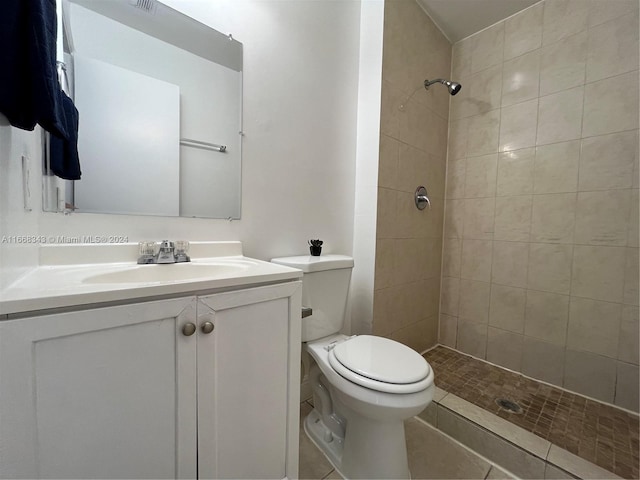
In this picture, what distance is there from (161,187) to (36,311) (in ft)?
2.11

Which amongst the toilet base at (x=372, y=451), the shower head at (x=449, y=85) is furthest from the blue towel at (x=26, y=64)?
the shower head at (x=449, y=85)

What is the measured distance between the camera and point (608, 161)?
139 centimetres

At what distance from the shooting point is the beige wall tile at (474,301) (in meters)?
→ 1.82

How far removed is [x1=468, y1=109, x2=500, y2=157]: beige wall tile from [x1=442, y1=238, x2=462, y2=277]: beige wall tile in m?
0.64

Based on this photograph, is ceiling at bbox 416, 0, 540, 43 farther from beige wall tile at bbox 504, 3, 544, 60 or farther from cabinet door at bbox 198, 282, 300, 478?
cabinet door at bbox 198, 282, 300, 478

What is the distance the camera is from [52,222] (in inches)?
32.5

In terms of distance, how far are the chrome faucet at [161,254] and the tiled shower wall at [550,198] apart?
1831mm

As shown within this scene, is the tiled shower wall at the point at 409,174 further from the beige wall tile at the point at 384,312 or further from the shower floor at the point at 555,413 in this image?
the shower floor at the point at 555,413

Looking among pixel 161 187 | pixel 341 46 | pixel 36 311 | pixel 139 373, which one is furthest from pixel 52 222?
pixel 341 46

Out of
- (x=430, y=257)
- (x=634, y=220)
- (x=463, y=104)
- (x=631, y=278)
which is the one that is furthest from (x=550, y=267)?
(x=463, y=104)

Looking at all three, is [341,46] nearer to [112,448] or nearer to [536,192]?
[536,192]

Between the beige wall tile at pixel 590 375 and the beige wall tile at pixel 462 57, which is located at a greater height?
the beige wall tile at pixel 462 57

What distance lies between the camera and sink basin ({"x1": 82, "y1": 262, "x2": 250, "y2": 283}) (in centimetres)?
80

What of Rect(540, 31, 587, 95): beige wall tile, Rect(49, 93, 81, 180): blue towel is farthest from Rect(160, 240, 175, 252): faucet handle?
Rect(540, 31, 587, 95): beige wall tile
